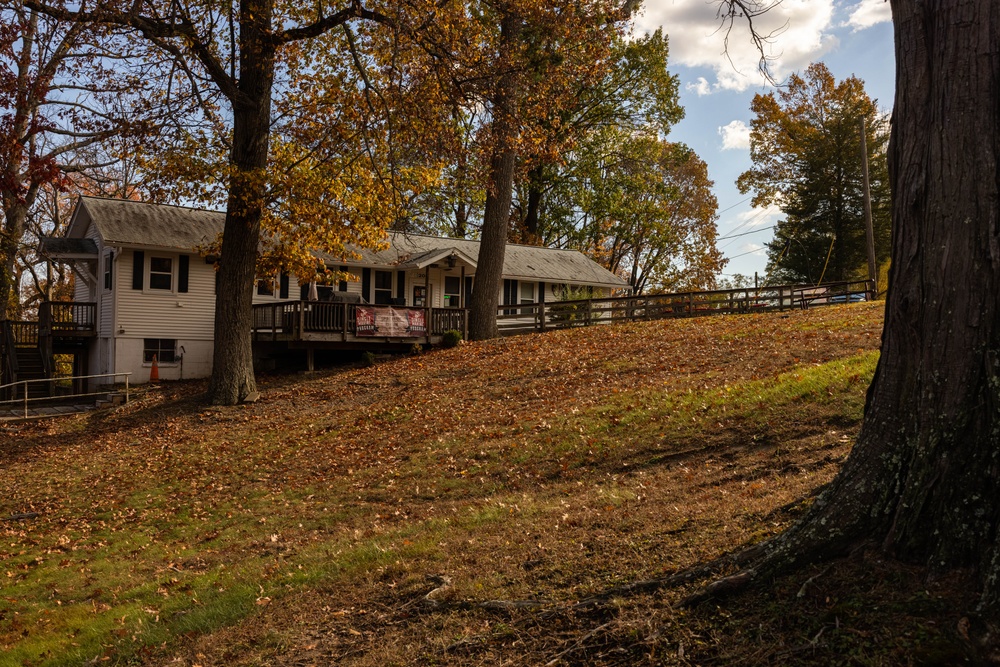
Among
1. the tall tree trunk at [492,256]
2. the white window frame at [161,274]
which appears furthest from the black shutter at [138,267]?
the tall tree trunk at [492,256]

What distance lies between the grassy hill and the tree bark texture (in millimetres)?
300

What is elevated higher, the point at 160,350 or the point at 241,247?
the point at 241,247

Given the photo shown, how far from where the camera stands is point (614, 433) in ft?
40.9

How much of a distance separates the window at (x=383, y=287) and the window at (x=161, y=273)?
813 centimetres

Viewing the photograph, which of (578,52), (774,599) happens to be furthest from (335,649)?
(578,52)

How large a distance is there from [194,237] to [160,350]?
434 centimetres

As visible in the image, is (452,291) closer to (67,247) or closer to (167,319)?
(167,319)

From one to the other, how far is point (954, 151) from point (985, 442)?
1.80 m

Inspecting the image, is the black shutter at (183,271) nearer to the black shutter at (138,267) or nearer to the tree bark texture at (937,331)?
the black shutter at (138,267)

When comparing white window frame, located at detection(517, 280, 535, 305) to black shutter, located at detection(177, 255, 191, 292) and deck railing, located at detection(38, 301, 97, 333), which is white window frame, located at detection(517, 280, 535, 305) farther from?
deck railing, located at detection(38, 301, 97, 333)

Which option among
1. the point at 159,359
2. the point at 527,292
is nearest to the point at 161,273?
the point at 159,359

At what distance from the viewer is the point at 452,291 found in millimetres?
35531

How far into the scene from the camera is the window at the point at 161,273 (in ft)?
91.7

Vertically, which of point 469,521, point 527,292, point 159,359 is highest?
point 527,292
